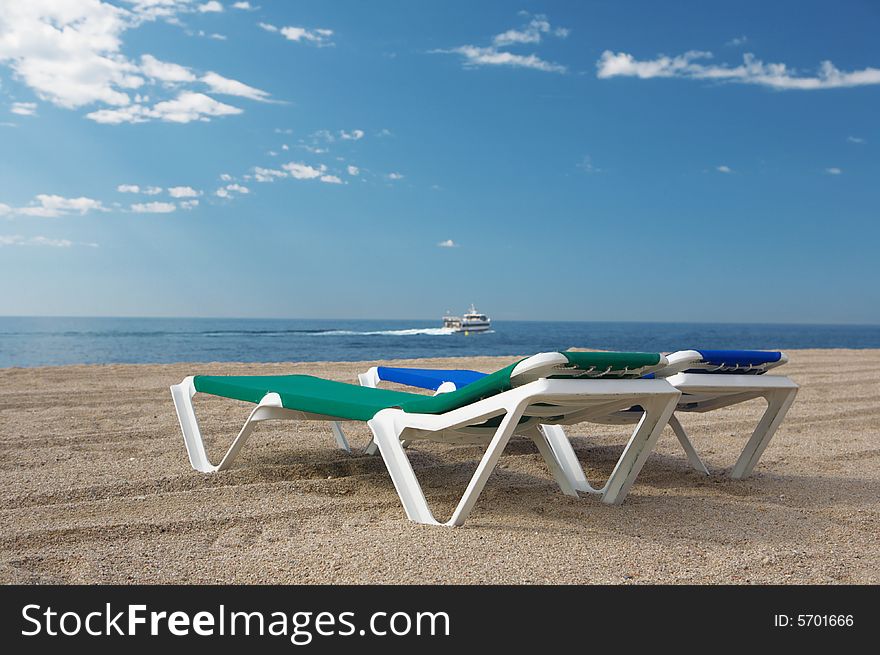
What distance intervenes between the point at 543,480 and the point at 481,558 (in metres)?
1.44

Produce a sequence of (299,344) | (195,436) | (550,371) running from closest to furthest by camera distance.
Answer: (550,371) < (195,436) < (299,344)

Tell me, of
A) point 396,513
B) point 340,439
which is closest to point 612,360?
point 396,513

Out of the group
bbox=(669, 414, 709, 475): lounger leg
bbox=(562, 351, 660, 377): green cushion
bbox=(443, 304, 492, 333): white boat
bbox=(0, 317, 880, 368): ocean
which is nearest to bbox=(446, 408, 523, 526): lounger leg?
bbox=(562, 351, 660, 377): green cushion

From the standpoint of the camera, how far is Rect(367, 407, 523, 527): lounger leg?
2873 mm

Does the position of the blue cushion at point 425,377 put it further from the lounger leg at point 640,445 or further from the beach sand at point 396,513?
the lounger leg at point 640,445

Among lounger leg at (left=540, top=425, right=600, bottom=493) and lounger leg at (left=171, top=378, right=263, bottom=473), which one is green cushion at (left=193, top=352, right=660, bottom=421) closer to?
lounger leg at (left=171, top=378, right=263, bottom=473)

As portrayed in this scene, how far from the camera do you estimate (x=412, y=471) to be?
3.22 metres

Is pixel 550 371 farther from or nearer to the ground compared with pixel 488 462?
farther from the ground

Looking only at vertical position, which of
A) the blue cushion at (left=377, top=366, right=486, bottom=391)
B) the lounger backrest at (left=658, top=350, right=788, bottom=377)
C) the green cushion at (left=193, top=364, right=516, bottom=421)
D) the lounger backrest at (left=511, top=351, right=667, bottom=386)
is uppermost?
the lounger backrest at (left=511, top=351, right=667, bottom=386)

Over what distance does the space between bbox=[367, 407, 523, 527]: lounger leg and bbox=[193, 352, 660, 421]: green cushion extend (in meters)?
0.11

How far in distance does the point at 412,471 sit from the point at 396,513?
25 cm

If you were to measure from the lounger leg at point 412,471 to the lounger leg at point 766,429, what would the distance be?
1.76 meters

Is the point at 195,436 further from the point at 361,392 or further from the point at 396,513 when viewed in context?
the point at 396,513

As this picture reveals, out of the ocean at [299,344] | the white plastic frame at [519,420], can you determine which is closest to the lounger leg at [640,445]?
the white plastic frame at [519,420]
